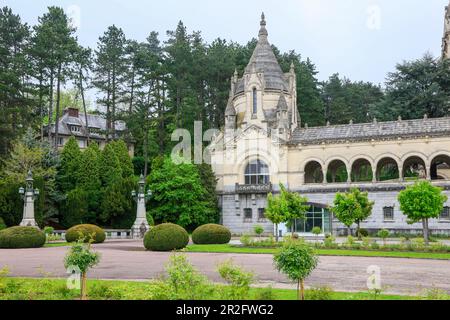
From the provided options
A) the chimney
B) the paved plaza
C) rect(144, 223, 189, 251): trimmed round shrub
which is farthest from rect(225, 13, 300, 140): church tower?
the paved plaza

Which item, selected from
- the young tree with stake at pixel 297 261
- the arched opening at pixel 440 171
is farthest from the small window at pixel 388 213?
the young tree with stake at pixel 297 261

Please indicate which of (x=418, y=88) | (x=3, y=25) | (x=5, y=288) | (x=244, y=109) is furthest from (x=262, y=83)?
(x=5, y=288)

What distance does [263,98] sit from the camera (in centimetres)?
5841

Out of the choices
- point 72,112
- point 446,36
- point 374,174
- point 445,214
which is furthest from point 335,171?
point 72,112

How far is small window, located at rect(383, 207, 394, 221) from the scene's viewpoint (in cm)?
4834

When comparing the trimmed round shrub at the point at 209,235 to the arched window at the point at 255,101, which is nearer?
the trimmed round shrub at the point at 209,235

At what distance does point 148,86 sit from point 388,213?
37863 mm

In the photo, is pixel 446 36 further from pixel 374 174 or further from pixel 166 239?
pixel 166 239

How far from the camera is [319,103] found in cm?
7756

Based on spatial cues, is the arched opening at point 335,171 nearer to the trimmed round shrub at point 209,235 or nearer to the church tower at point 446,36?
the trimmed round shrub at point 209,235

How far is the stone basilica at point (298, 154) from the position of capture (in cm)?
4831

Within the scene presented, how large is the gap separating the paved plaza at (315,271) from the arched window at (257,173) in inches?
1101
